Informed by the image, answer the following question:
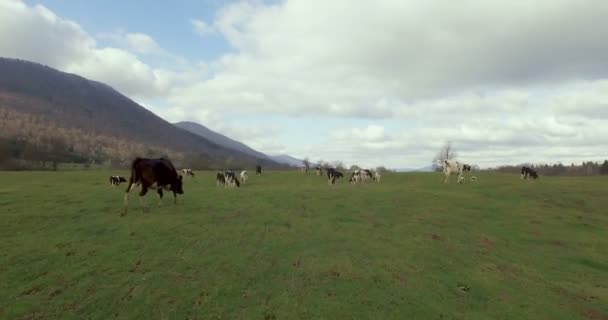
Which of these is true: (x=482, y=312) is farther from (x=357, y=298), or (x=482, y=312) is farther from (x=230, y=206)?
(x=230, y=206)

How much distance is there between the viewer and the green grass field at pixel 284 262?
11.8 metres

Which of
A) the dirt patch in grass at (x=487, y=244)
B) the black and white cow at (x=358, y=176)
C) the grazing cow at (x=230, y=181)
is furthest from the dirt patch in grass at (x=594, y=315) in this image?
the grazing cow at (x=230, y=181)

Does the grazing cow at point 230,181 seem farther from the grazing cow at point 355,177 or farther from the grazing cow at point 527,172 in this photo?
the grazing cow at point 527,172

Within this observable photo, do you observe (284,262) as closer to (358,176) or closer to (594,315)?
(594,315)

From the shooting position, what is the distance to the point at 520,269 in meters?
17.2

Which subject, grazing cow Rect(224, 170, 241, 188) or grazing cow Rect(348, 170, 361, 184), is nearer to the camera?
grazing cow Rect(224, 170, 241, 188)

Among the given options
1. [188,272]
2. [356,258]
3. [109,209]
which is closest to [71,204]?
[109,209]

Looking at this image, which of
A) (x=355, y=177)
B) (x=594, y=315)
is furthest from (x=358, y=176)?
(x=594, y=315)

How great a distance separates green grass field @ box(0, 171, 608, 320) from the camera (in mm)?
11750

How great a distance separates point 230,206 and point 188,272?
1060 centimetres

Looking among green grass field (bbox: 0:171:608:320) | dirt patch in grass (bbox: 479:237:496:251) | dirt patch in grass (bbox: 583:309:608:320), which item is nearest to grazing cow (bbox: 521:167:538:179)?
green grass field (bbox: 0:171:608:320)

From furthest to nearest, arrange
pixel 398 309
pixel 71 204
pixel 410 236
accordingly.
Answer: pixel 71 204 < pixel 410 236 < pixel 398 309

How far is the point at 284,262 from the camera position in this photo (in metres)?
14.8

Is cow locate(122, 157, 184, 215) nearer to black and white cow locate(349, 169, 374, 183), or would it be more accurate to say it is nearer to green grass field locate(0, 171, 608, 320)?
green grass field locate(0, 171, 608, 320)
